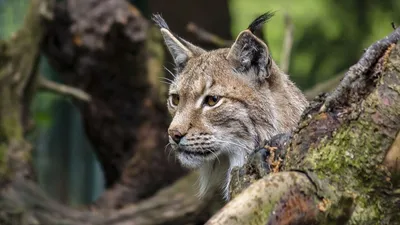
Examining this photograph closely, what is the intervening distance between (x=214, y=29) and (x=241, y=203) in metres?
5.21

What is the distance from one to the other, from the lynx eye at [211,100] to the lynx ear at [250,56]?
18 centimetres

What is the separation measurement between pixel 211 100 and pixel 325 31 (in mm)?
4014

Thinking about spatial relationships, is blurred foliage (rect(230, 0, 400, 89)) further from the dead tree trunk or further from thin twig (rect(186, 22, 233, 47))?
the dead tree trunk

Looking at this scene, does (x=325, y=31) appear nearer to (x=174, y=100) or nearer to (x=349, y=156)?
(x=174, y=100)

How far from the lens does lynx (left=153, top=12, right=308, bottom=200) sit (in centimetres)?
330

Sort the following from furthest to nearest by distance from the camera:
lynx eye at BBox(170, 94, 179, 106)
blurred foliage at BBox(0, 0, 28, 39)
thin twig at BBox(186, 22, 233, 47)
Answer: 1. blurred foliage at BBox(0, 0, 28, 39)
2. thin twig at BBox(186, 22, 233, 47)
3. lynx eye at BBox(170, 94, 179, 106)

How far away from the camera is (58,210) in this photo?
566 centimetres

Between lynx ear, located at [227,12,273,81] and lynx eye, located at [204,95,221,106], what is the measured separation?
0.59 feet

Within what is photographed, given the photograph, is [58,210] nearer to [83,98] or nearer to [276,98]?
[83,98]

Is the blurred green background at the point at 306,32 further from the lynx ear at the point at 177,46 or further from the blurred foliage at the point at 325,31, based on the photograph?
the lynx ear at the point at 177,46

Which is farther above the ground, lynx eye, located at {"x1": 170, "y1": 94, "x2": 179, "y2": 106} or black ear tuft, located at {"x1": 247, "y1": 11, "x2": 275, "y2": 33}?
black ear tuft, located at {"x1": 247, "y1": 11, "x2": 275, "y2": 33}

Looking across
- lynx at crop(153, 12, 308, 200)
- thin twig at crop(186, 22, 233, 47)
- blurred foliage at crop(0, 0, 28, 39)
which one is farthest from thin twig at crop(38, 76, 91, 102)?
lynx at crop(153, 12, 308, 200)

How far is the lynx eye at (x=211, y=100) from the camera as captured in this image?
3365mm

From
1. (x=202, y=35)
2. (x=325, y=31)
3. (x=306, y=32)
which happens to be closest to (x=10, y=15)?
(x=202, y=35)
